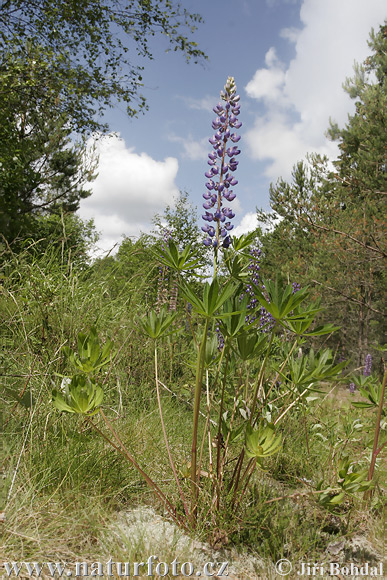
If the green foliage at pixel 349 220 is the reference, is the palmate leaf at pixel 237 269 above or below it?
below

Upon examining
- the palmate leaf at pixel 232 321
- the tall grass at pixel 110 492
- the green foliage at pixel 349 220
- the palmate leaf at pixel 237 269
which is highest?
the green foliage at pixel 349 220

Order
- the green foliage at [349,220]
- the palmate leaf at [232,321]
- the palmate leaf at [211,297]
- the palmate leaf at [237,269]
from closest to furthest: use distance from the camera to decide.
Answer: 1. the palmate leaf at [211,297]
2. the palmate leaf at [232,321]
3. the palmate leaf at [237,269]
4. the green foliage at [349,220]

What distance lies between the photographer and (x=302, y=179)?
49.6ft

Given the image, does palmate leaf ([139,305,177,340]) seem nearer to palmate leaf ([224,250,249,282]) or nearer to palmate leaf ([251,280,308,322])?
palmate leaf ([224,250,249,282])

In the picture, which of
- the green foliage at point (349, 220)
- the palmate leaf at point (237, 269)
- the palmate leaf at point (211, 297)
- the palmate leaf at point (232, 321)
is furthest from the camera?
the green foliage at point (349, 220)

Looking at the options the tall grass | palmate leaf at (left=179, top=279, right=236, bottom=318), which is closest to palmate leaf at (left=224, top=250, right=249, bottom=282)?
palmate leaf at (left=179, top=279, right=236, bottom=318)

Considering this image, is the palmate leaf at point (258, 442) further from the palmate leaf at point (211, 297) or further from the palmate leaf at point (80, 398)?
the palmate leaf at point (80, 398)

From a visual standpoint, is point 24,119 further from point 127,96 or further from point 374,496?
point 374,496

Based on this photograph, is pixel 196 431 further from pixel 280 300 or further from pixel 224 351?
pixel 280 300

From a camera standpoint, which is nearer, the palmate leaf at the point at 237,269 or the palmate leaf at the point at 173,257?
the palmate leaf at the point at 173,257

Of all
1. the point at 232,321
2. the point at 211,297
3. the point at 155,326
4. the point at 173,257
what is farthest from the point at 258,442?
the point at 173,257

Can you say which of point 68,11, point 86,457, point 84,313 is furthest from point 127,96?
point 86,457

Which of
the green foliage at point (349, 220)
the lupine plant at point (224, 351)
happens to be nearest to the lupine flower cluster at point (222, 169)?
the lupine plant at point (224, 351)

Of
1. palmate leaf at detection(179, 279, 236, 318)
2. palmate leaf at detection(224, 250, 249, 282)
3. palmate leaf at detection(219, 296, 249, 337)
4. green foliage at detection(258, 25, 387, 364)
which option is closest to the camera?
palmate leaf at detection(179, 279, 236, 318)
